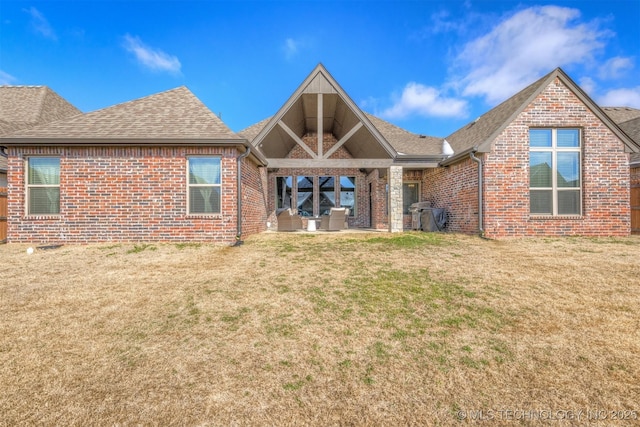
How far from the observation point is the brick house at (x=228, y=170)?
27.3 ft

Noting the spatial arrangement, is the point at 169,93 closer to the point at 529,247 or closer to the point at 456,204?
the point at 456,204

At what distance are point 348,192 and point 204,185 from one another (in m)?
8.01

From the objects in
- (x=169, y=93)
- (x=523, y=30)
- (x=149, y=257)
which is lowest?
(x=149, y=257)

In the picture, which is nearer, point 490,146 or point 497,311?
point 497,311

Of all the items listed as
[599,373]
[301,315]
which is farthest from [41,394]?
[599,373]

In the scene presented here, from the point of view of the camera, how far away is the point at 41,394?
248cm

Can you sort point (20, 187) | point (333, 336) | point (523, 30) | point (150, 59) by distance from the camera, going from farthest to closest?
point (150, 59)
point (523, 30)
point (20, 187)
point (333, 336)

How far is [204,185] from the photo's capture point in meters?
8.55

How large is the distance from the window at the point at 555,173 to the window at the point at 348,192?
7496 mm

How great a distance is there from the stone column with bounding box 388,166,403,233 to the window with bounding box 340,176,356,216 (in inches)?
164

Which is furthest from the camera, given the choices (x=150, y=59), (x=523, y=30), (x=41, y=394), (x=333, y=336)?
(x=150, y=59)

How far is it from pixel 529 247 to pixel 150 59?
80.7 feet

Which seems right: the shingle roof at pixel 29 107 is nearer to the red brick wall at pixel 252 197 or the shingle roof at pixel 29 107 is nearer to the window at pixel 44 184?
the window at pixel 44 184

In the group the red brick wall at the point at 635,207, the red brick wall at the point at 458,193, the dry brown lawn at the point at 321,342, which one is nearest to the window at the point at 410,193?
the red brick wall at the point at 458,193
